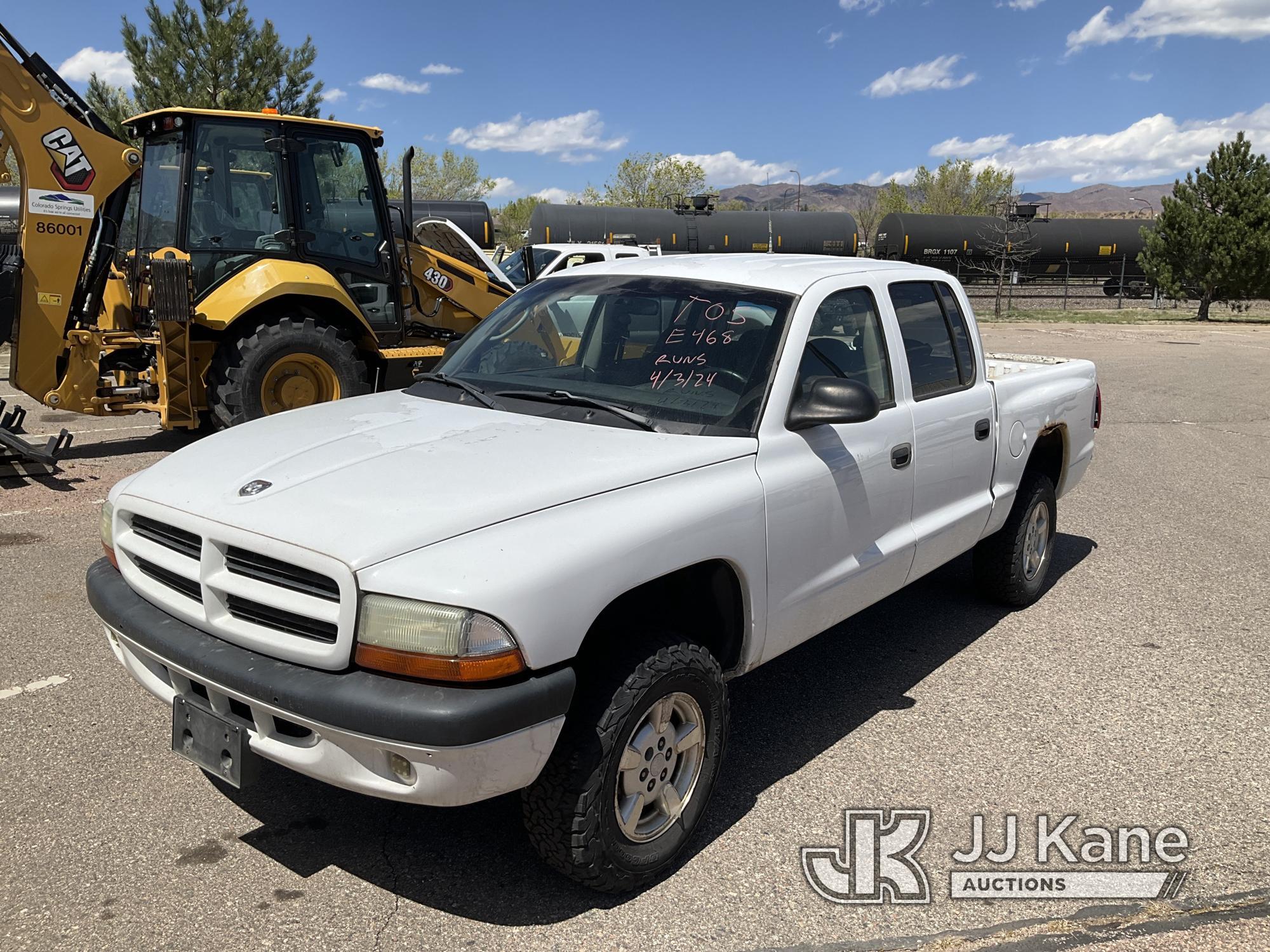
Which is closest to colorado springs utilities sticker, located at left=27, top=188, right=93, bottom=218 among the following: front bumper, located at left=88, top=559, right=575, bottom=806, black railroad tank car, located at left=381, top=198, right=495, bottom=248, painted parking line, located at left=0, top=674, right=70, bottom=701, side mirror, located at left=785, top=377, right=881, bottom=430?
painted parking line, located at left=0, top=674, right=70, bottom=701

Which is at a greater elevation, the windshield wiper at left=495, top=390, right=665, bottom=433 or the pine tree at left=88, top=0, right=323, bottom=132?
the pine tree at left=88, top=0, right=323, bottom=132

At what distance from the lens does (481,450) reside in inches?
127

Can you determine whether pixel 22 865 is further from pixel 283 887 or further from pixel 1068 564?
pixel 1068 564

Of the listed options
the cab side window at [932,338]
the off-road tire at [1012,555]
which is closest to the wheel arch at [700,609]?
the cab side window at [932,338]

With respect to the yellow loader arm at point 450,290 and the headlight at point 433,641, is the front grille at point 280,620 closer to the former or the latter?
the headlight at point 433,641

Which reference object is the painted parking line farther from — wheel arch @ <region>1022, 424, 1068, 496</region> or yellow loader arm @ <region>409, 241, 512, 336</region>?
yellow loader arm @ <region>409, 241, 512, 336</region>

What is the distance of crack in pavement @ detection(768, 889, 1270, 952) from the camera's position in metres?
2.90

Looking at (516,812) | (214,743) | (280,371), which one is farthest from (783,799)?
(280,371)

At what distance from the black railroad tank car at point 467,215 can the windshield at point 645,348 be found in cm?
2523

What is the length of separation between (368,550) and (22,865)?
5.35 ft

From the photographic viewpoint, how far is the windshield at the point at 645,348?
11.9 ft

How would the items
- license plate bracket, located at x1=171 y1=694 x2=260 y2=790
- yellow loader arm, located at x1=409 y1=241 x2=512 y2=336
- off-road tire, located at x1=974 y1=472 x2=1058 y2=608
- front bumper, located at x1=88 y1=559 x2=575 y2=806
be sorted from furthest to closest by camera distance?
1. yellow loader arm, located at x1=409 y1=241 x2=512 y2=336
2. off-road tire, located at x1=974 y1=472 x2=1058 y2=608
3. license plate bracket, located at x1=171 y1=694 x2=260 y2=790
4. front bumper, located at x1=88 y1=559 x2=575 y2=806

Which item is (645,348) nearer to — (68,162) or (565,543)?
(565,543)

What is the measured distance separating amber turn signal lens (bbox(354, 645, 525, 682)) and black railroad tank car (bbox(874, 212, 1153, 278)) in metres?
37.8
